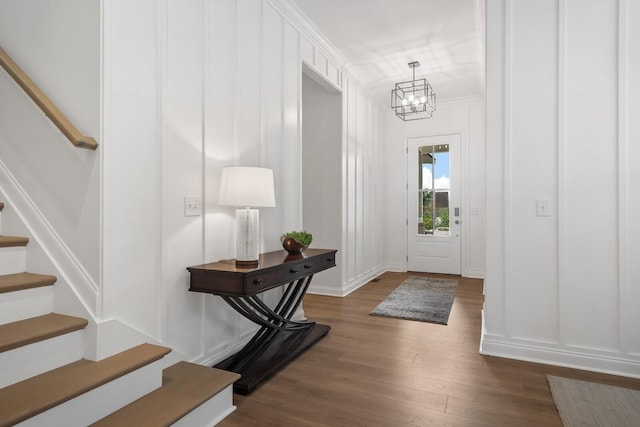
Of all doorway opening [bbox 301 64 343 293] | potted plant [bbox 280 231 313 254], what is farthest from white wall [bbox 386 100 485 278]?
potted plant [bbox 280 231 313 254]

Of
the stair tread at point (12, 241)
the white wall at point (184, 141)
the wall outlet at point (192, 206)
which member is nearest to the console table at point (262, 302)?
the white wall at point (184, 141)

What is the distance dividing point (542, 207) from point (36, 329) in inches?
124

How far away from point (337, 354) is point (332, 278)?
1.93 m

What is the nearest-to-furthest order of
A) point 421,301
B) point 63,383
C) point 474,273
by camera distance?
1. point 63,383
2. point 421,301
3. point 474,273

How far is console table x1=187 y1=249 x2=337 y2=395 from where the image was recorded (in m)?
2.22

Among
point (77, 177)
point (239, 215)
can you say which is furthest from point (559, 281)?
point (77, 177)

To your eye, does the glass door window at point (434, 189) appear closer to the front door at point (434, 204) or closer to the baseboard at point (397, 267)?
the front door at point (434, 204)

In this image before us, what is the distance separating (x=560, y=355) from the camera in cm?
266

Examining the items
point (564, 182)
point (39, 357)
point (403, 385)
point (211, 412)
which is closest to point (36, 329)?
point (39, 357)

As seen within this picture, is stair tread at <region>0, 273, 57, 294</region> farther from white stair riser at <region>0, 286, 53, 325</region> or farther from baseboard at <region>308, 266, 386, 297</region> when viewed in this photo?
baseboard at <region>308, 266, 386, 297</region>

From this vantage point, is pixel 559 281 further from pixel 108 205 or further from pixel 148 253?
pixel 108 205

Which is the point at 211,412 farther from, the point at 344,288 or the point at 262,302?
the point at 344,288

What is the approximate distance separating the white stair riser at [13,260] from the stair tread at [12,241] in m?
0.02

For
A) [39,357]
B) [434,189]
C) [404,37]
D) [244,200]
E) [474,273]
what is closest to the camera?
[39,357]
